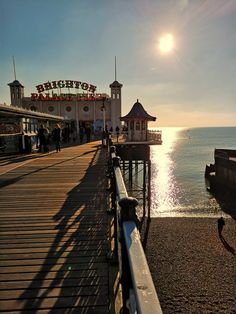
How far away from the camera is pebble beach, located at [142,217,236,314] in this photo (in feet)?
32.7

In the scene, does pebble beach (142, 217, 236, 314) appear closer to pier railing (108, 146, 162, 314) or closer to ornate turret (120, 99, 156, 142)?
pier railing (108, 146, 162, 314)

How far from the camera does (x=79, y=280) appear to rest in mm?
3926

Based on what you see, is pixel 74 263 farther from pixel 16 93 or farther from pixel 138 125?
pixel 16 93

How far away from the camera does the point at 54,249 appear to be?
4.82 m

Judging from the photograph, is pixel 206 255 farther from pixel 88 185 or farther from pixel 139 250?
Result: pixel 139 250

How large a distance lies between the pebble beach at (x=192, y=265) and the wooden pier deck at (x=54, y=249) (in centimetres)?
521

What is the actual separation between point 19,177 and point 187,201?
18.8 m

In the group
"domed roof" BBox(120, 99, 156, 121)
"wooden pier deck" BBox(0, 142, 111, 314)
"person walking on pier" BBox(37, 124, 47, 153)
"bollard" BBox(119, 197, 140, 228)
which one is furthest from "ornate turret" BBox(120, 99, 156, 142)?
"bollard" BBox(119, 197, 140, 228)

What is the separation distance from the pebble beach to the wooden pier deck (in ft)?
17.1

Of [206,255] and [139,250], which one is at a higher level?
[139,250]

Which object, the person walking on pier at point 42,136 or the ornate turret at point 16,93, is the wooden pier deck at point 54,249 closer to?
the person walking on pier at point 42,136

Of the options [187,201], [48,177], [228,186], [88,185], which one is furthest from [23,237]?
[228,186]

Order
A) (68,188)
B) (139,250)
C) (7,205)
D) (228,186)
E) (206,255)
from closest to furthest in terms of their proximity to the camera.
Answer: (139,250) → (7,205) → (68,188) → (206,255) → (228,186)

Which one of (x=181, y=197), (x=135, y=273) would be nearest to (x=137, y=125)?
Answer: (x=181, y=197)
